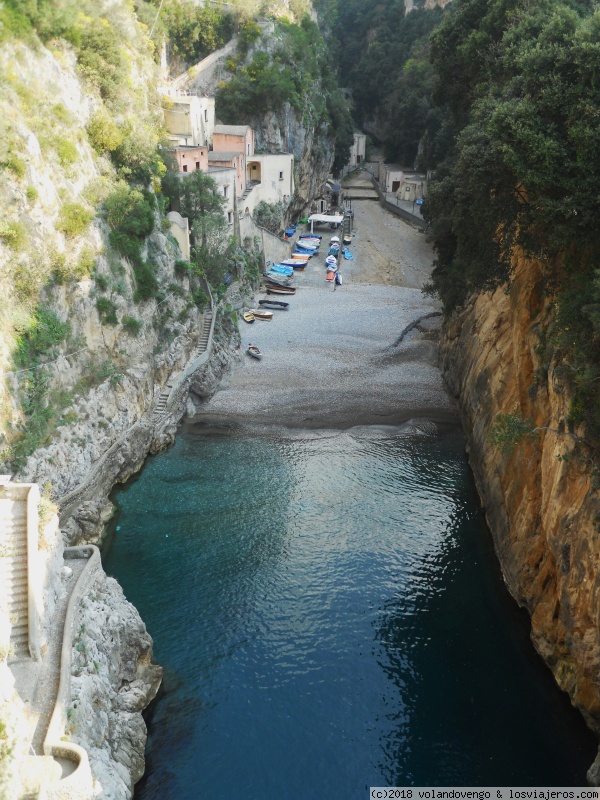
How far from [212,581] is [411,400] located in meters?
20.1

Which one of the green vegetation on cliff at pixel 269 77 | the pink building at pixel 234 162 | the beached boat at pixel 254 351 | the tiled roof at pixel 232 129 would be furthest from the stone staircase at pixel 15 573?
the green vegetation on cliff at pixel 269 77

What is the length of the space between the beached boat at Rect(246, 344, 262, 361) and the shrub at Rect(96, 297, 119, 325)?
44.5ft

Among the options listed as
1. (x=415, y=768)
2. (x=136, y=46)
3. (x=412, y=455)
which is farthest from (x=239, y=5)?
(x=415, y=768)

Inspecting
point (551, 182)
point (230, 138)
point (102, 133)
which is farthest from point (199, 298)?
point (551, 182)

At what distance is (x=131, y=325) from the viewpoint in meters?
37.0

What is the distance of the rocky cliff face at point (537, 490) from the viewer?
69.3ft

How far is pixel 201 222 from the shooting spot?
162ft

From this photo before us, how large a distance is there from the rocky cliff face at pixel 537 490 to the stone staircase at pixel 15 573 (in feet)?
54.2

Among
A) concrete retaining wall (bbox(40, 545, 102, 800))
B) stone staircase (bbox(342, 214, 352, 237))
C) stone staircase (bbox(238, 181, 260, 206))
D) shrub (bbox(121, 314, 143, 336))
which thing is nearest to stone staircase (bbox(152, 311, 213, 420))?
shrub (bbox(121, 314, 143, 336))

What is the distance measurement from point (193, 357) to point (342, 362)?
34.0 ft

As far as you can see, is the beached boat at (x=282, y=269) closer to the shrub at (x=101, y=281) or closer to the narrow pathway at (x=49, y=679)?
the shrub at (x=101, y=281)

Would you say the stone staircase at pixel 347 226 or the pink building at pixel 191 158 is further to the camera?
the stone staircase at pixel 347 226

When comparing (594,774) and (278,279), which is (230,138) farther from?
(594,774)

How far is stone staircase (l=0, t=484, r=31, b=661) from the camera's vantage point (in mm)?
18609
